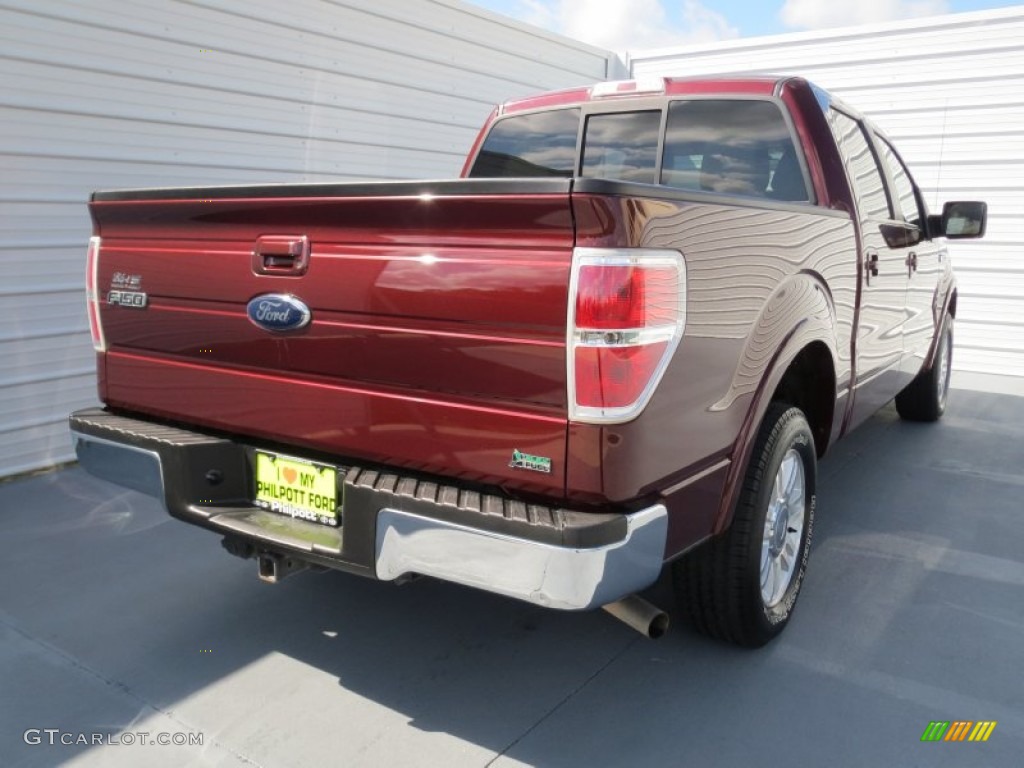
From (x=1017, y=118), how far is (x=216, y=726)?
8.45 m

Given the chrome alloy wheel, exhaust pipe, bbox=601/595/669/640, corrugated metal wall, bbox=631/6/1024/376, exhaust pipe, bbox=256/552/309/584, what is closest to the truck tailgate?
exhaust pipe, bbox=256/552/309/584

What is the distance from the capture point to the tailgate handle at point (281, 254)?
7.59 ft

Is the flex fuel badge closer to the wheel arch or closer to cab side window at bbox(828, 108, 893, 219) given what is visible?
the wheel arch

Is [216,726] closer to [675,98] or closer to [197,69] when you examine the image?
[675,98]

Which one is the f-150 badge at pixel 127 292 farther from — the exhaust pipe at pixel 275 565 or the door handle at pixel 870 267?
the door handle at pixel 870 267

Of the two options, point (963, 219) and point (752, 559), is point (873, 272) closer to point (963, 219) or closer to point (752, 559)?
point (963, 219)

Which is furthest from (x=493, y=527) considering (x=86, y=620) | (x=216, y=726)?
(x=86, y=620)

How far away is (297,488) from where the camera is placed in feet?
7.94

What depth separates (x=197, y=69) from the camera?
528 cm

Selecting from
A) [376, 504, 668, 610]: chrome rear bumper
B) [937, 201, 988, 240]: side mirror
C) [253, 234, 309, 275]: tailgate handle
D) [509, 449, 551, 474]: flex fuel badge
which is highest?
[937, 201, 988, 240]: side mirror

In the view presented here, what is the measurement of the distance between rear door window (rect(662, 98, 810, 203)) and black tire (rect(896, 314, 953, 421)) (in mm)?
2882

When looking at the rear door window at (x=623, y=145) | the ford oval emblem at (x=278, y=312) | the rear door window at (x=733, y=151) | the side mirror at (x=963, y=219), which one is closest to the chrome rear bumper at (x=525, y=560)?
the ford oval emblem at (x=278, y=312)

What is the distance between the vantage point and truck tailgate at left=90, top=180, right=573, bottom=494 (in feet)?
6.55

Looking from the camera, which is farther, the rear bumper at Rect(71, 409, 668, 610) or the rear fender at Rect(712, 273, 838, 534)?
the rear fender at Rect(712, 273, 838, 534)
